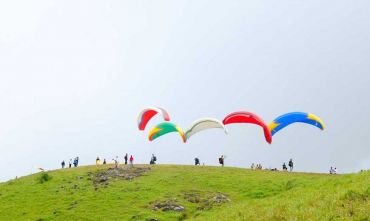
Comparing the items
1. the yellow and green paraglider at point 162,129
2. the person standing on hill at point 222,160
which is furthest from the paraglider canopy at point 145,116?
the person standing on hill at point 222,160

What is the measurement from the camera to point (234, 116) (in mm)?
53500

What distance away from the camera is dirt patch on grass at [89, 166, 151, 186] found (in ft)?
187

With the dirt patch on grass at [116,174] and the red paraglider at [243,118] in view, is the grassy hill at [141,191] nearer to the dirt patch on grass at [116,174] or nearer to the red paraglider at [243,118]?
the dirt patch on grass at [116,174]

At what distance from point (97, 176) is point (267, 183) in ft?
62.2

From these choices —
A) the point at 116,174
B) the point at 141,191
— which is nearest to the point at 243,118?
the point at 141,191

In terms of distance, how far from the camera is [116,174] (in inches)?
2312

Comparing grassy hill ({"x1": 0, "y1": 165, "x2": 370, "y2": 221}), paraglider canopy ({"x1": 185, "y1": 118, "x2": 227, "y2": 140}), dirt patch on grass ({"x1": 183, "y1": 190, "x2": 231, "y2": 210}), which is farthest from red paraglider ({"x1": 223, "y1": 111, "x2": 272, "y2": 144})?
dirt patch on grass ({"x1": 183, "y1": 190, "x2": 231, "y2": 210})

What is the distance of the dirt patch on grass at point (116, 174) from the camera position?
57138 mm

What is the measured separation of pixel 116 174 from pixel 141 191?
7.68 metres

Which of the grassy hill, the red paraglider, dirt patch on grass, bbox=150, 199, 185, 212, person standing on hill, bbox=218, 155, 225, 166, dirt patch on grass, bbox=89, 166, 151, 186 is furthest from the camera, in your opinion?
person standing on hill, bbox=218, 155, 225, 166

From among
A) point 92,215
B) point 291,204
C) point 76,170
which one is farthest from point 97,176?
point 291,204

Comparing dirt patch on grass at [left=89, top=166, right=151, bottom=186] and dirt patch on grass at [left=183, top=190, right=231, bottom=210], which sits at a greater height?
dirt patch on grass at [left=89, top=166, right=151, bottom=186]

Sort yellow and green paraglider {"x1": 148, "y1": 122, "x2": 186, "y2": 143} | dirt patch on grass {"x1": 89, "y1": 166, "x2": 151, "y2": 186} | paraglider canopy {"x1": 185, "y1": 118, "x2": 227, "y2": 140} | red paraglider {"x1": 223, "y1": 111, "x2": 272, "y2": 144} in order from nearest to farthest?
red paraglider {"x1": 223, "y1": 111, "x2": 272, "y2": 144}
paraglider canopy {"x1": 185, "y1": 118, "x2": 227, "y2": 140}
dirt patch on grass {"x1": 89, "y1": 166, "x2": 151, "y2": 186}
yellow and green paraglider {"x1": 148, "y1": 122, "x2": 186, "y2": 143}

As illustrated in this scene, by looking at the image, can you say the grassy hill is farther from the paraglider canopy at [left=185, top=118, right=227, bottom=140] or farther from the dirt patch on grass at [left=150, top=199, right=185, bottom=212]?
the paraglider canopy at [left=185, top=118, right=227, bottom=140]
